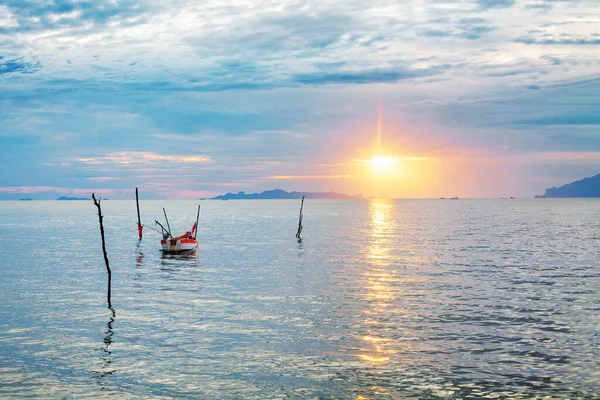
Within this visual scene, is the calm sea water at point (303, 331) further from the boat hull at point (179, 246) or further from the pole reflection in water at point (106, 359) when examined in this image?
the boat hull at point (179, 246)

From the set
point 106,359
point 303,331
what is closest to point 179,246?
point 303,331

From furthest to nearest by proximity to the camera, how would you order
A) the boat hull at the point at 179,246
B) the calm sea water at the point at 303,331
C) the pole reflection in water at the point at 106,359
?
1. the boat hull at the point at 179,246
2. the pole reflection in water at the point at 106,359
3. the calm sea water at the point at 303,331

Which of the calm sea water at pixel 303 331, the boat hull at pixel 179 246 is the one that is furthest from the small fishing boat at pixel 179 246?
the calm sea water at pixel 303 331

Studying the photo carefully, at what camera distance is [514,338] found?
99.0 feet

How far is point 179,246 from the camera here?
78.2m

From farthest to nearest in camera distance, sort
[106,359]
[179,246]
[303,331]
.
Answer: [179,246] → [303,331] → [106,359]

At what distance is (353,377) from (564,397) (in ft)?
27.0

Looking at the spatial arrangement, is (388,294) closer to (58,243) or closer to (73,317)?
(73,317)

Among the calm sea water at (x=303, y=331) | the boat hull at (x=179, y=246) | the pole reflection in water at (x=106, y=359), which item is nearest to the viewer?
the calm sea water at (x=303, y=331)

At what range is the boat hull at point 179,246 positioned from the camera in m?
78.2

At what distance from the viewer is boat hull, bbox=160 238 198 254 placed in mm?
78250

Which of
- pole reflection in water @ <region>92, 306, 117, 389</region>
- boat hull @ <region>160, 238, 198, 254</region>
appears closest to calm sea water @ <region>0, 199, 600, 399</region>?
pole reflection in water @ <region>92, 306, 117, 389</region>

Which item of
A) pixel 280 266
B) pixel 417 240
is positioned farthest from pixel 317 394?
pixel 417 240

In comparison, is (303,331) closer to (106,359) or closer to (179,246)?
(106,359)
